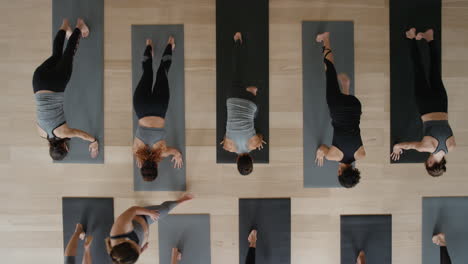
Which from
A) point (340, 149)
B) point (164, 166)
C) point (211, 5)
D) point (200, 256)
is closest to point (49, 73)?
point (164, 166)

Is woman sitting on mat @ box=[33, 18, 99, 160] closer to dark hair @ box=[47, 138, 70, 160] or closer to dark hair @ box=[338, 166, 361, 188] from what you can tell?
dark hair @ box=[47, 138, 70, 160]

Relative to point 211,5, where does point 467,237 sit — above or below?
below

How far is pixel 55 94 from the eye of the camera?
2555mm

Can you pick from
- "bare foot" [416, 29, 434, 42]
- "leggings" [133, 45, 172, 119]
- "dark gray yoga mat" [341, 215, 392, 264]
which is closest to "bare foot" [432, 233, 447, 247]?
"dark gray yoga mat" [341, 215, 392, 264]

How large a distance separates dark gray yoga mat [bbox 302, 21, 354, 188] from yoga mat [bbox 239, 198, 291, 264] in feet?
1.31

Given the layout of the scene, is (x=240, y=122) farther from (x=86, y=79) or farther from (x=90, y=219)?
(x=90, y=219)

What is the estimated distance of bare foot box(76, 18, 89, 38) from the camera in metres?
2.88

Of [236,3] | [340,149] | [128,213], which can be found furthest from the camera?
[236,3]

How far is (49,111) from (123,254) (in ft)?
4.84

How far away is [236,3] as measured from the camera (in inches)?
115

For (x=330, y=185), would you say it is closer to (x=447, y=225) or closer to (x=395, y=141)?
(x=395, y=141)

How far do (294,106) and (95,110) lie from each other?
2.14 metres

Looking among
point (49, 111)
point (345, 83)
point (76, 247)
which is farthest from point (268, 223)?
point (49, 111)

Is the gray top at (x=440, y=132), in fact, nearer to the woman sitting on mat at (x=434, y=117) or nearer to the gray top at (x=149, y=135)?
the woman sitting on mat at (x=434, y=117)
